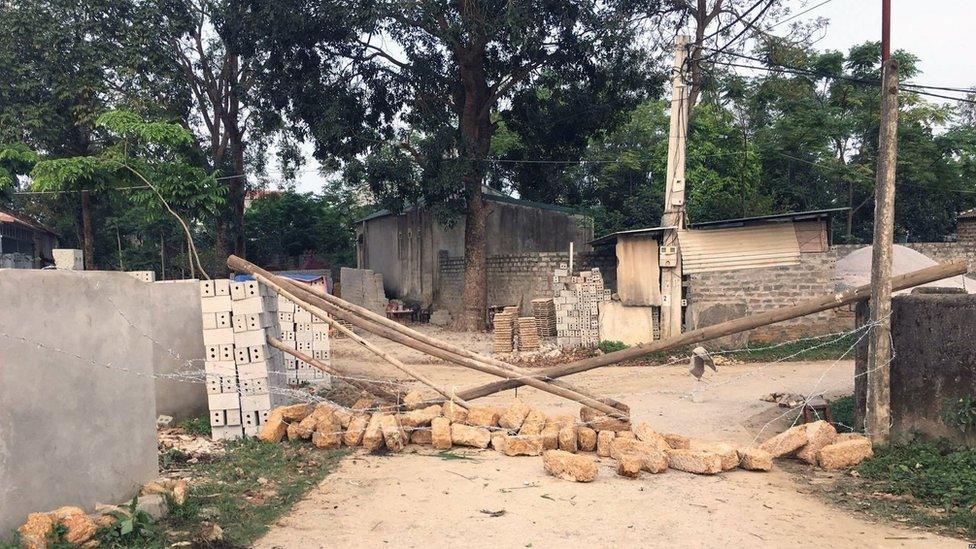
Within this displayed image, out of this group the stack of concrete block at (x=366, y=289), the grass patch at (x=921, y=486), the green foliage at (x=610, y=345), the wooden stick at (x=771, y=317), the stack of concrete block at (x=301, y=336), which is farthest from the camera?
the stack of concrete block at (x=366, y=289)

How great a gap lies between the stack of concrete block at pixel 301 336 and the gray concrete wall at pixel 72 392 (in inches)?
183

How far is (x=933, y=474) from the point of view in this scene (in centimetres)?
A: 660

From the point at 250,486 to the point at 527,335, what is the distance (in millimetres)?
10540

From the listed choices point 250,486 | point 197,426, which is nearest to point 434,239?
point 197,426

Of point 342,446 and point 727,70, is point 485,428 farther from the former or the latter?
point 727,70

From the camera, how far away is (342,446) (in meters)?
8.10

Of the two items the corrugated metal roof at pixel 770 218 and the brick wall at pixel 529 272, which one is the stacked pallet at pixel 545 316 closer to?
the brick wall at pixel 529 272

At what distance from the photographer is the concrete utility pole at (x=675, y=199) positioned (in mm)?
15383

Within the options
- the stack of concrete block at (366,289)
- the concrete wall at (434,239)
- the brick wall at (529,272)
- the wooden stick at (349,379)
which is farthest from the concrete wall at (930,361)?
the stack of concrete block at (366,289)

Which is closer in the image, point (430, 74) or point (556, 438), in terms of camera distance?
point (556, 438)

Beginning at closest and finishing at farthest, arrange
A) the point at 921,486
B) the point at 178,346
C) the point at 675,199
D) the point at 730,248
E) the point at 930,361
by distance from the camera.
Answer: the point at 921,486 < the point at 930,361 < the point at 178,346 < the point at 675,199 < the point at 730,248

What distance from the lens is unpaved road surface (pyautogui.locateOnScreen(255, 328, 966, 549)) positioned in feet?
17.6

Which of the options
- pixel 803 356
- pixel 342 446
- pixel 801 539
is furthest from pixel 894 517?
pixel 803 356

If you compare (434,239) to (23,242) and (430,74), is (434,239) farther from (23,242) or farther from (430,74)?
(23,242)
